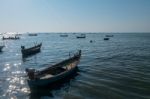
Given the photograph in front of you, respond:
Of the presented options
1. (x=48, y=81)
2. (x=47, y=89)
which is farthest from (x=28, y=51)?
(x=47, y=89)

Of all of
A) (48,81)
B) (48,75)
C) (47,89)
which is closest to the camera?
(47,89)

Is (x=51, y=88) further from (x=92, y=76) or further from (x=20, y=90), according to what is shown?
(x=92, y=76)

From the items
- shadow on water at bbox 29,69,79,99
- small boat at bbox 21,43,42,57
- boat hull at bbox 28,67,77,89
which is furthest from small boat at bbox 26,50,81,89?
small boat at bbox 21,43,42,57

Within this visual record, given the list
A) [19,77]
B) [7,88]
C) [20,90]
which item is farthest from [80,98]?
[19,77]

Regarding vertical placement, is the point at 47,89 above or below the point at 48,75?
below

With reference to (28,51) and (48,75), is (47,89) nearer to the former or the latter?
(48,75)

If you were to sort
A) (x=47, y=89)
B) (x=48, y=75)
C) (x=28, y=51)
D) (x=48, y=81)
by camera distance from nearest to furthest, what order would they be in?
(x=47, y=89)
(x=48, y=81)
(x=48, y=75)
(x=28, y=51)

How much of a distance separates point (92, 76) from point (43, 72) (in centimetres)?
673

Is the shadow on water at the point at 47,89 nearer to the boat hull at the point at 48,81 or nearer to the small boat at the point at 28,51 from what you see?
the boat hull at the point at 48,81

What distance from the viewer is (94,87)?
22703 millimetres

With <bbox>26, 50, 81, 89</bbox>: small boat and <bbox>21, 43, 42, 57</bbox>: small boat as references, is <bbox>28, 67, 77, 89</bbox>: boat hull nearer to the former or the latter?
<bbox>26, 50, 81, 89</bbox>: small boat

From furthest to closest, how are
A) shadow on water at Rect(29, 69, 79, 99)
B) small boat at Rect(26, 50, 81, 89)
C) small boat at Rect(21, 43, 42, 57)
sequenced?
small boat at Rect(21, 43, 42, 57)
small boat at Rect(26, 50, 81, 89)
shadow on water at Rect(29, 69, 79, 99)

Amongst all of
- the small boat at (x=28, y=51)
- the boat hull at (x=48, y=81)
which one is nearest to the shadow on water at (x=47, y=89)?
the boat hull at (x=48, y=81)

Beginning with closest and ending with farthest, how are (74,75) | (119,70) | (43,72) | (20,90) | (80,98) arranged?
(80,98), (20,90), (43,72), (74,75), (119,70)
